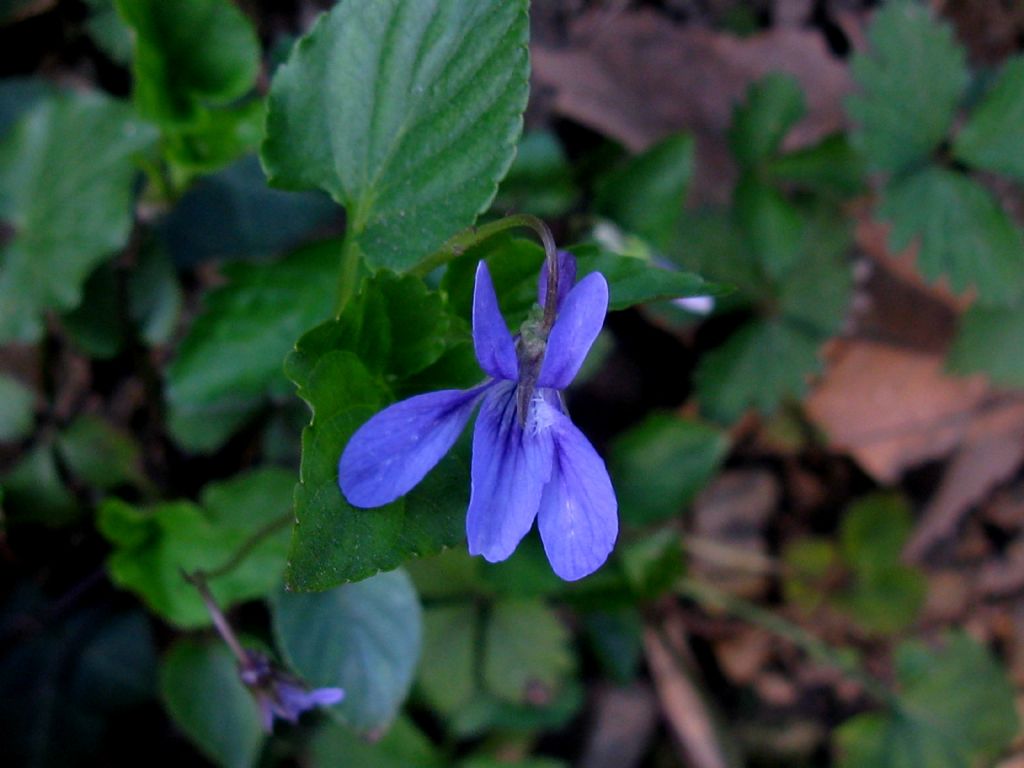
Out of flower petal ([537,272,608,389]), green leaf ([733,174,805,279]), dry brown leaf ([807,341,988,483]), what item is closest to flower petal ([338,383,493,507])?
flower petal ([537,272,608,389])

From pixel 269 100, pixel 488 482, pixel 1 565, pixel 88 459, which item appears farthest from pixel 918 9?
pixel 1 565

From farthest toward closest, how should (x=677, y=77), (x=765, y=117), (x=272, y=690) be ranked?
(x=677, y=77) < (x=765, y=117) < (x=272, y=690)

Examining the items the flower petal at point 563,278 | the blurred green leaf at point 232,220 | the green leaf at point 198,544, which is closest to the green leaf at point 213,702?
the green leaf at point 198,544

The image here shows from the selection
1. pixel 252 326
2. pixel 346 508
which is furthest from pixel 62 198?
pixel 346 508

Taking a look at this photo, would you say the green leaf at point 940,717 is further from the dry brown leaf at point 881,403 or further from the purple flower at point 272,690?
the purple flower at point 272,690

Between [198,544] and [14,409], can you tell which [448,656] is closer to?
[198,544]

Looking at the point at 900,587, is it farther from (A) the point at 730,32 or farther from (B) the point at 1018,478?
(A) the point at 730,32
